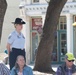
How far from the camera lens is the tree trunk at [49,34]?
54.5 feet

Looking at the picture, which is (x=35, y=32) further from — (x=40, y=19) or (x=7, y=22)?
(x=7, y=22)

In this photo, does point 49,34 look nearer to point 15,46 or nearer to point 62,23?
point 15,46

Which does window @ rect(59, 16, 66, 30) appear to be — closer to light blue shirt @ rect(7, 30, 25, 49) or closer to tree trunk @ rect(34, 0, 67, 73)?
tree trunk @ rect(34, 0, 67, 73)

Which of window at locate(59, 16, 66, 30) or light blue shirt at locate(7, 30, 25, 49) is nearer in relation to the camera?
light blue shirt at locate(7, 30, 25, 49)

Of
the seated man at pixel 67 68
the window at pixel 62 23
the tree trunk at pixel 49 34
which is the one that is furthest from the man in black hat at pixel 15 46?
the window at pixel 62 23

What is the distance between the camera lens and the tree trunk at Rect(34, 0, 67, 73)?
16.6m

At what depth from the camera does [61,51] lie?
29234 millimetres

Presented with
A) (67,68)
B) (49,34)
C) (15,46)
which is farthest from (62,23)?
(67,68)

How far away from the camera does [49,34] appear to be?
54.7ft

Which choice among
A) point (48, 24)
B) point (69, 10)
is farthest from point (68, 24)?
point (48, 24)

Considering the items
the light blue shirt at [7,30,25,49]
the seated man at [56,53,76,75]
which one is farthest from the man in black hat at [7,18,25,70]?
the seated man at [56,53,76,75]

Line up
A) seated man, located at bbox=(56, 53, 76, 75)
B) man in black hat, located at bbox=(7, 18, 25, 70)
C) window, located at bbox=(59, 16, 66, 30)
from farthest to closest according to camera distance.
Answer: window, located at bbox=(59, 16, 66, 30) → man in black hat, located at bbox=(7, 18, 25, 70) → seated man, located at bbox=(56, 53, 76, 75)

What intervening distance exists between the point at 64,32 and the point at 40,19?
2.04 m

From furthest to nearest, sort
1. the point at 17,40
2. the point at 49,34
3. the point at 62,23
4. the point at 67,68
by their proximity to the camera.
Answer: the point at 62,23, the point at 49,34, the point at 17,40, the point at 67,68
